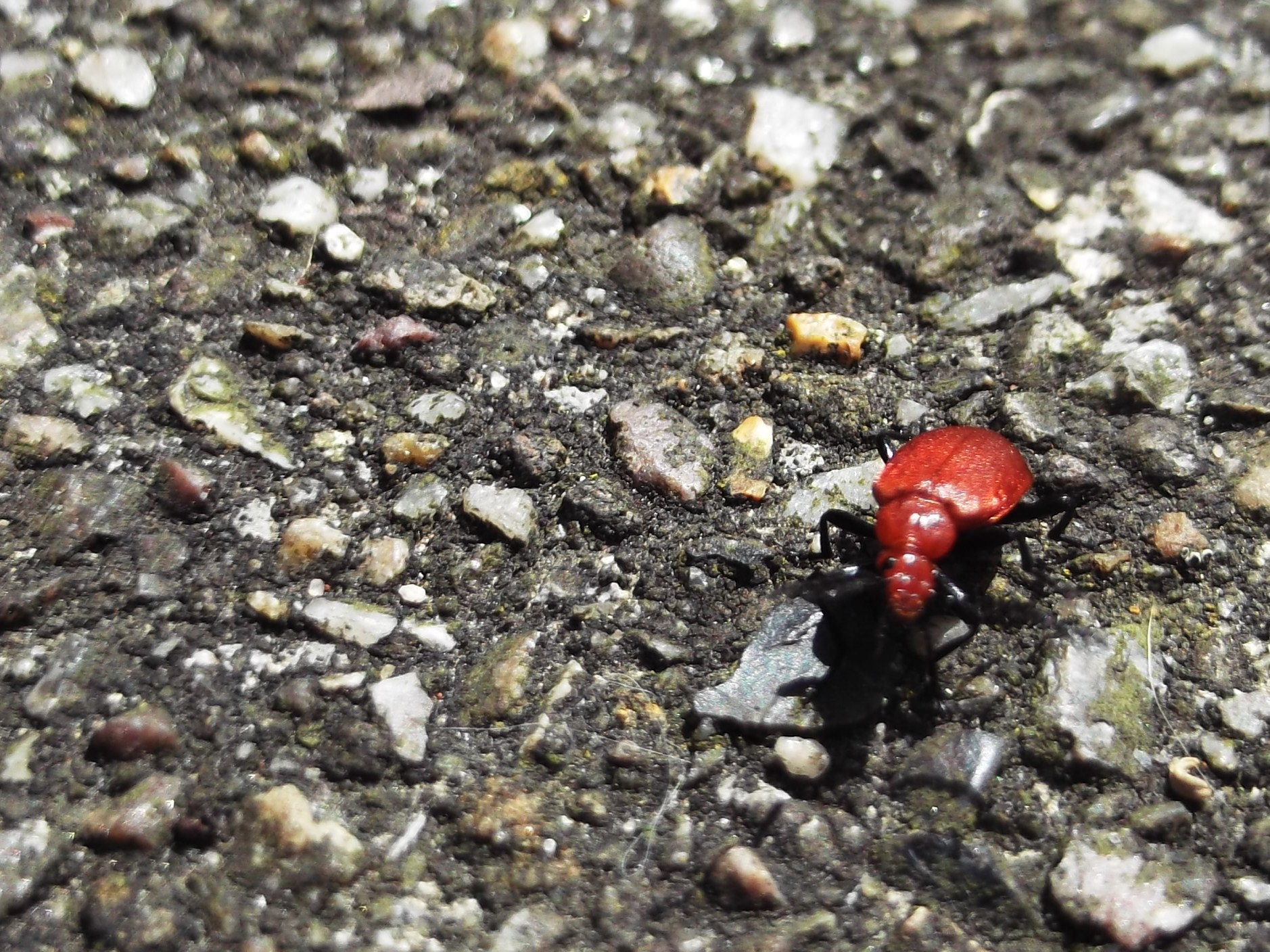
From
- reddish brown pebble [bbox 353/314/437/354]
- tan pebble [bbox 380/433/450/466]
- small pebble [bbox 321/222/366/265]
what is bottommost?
tan pebble [bbox 380/433/450/466]

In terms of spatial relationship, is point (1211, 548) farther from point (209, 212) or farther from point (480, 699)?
point (209, 212)

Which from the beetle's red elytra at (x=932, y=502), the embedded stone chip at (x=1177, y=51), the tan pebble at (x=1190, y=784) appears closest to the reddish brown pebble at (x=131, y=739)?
the beetle's red elytra at (x=932, y=502)

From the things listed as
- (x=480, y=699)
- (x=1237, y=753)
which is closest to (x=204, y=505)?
→ (x=480, y=699)

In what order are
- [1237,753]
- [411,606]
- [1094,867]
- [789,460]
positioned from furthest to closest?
[789,460] → [411,606] → [1237,753] → [1094,867]

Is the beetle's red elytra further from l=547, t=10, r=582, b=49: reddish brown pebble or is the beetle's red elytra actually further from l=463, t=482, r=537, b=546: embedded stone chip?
l=547, t=10, r=582, b=49: reddish brown pebble

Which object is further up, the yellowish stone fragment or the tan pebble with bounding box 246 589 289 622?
the yellowish stone fragment

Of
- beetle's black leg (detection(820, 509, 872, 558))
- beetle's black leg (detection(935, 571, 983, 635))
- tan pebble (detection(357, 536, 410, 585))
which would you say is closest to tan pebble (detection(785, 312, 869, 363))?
beetle's black leg (detection(820, 509, 872, 558))
